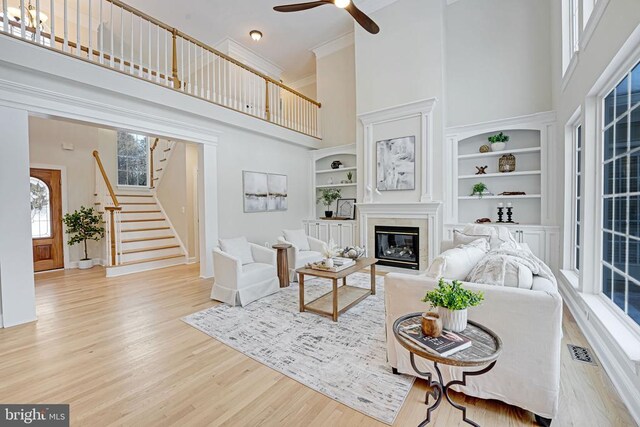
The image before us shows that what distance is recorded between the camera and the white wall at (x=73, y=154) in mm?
5754

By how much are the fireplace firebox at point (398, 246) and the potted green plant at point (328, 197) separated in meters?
1.54

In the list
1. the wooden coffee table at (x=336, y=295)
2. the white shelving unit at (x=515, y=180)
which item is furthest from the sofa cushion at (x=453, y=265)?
the white shelving unit at (x=515, y=180)

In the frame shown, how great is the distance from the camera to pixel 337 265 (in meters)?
3.53

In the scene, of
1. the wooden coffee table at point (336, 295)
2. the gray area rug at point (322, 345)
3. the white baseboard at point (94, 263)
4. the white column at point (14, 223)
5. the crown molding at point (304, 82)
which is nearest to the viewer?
the gray area rug at point (322, 345)

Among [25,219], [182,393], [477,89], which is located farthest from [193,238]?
[477,89]

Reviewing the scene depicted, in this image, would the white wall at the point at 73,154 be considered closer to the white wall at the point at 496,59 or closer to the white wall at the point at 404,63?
the white wall at the point at 404,63

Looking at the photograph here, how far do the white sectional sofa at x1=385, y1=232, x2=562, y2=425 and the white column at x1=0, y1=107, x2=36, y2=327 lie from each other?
173 inches

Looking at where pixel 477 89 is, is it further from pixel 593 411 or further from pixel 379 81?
pixel 593 411

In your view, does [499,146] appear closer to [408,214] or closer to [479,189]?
[479,189]

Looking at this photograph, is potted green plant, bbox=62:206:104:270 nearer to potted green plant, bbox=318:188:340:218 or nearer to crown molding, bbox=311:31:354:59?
potted green plant, bbox=318:188:340:218

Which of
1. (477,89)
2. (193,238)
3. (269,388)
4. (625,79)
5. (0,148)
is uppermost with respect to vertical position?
(477,89)

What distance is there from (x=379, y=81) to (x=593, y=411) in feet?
18.1

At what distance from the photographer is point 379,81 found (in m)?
5.62

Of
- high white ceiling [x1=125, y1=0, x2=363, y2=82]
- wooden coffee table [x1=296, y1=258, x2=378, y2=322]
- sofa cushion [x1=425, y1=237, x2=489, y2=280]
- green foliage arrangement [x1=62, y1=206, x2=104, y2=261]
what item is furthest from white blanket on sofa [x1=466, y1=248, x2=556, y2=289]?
green foliage arrangement [x1=62, y1=206, x2=104, y2=261]
